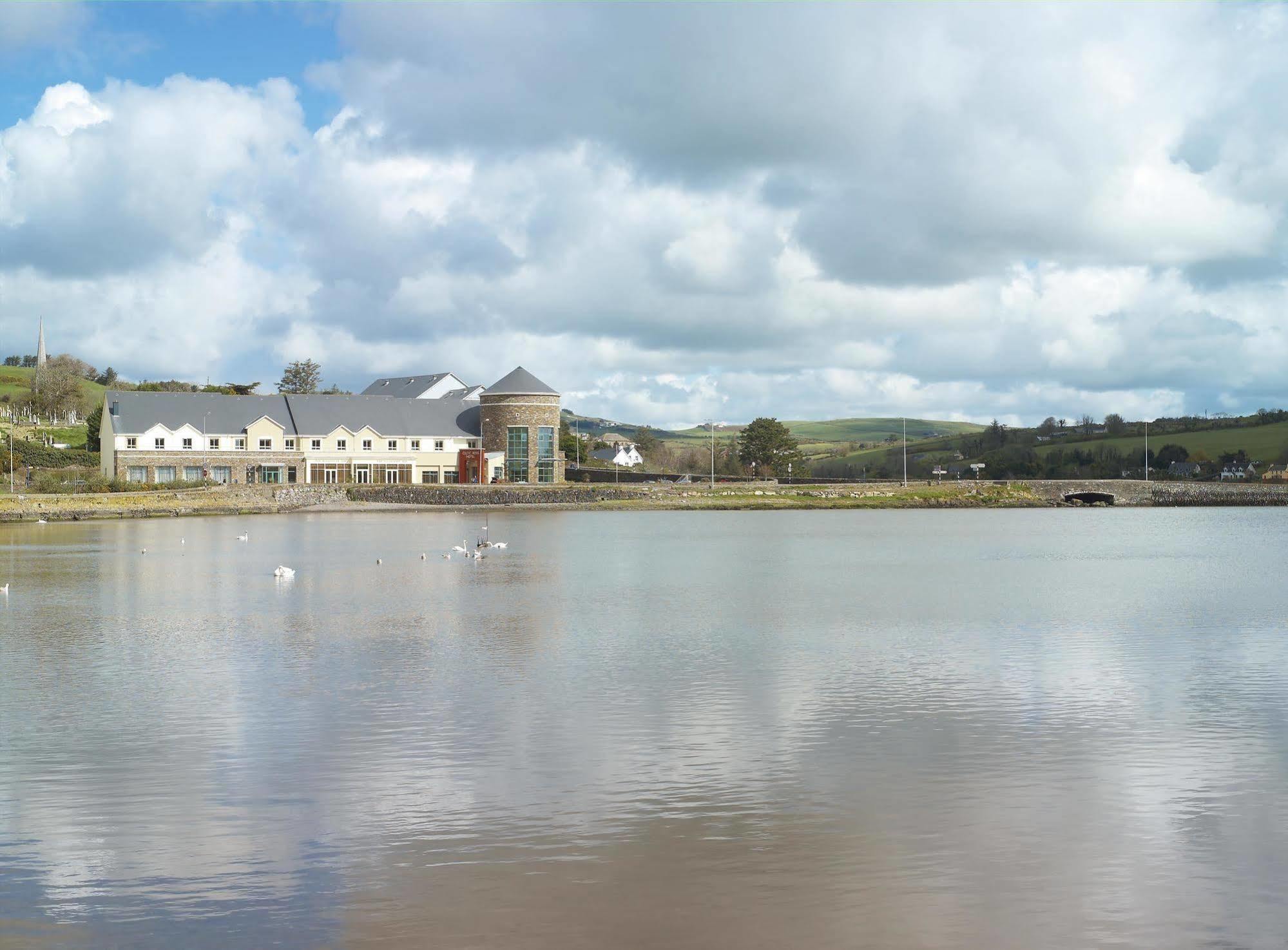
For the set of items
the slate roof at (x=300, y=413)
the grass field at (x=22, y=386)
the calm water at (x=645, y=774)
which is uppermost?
the grass field at (x=22, y=386)

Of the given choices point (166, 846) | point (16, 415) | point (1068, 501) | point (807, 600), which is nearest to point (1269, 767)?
point (166, 846)

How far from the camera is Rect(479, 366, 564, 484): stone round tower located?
95.1 metres

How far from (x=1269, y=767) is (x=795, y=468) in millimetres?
107471

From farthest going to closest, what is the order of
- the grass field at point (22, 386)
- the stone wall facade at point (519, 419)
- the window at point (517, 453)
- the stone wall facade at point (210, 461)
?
the grass field at point (22, 386) < the window at point (517, 453) < the stone wall facade at point (519, 419) < the stone wall facade at point (210, 461)

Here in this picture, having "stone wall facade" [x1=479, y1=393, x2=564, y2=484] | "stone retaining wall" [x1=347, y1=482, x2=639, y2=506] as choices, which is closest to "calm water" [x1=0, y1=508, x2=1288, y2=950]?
"stone retaining wall" [x1=347, y1=482, x2=639, y2=506]

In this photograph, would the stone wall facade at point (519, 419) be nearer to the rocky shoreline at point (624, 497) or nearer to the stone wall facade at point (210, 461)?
the rocky shoreline at point (624, 497)

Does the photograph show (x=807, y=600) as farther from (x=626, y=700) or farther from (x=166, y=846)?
(x=166, y=846)

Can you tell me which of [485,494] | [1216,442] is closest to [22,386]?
[485,494]

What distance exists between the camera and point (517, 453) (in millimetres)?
95625

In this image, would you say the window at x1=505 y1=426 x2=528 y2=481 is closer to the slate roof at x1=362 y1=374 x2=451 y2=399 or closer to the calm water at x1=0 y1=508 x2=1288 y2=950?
the slate roof at x1=362 y1=374 x2=451 y2=399

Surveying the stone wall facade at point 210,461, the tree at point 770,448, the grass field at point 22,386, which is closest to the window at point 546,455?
the stone wall facade at point 210,461

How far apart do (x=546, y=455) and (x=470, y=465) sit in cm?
618

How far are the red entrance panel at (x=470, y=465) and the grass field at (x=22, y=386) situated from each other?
223 ft

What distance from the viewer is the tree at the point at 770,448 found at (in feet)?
391
